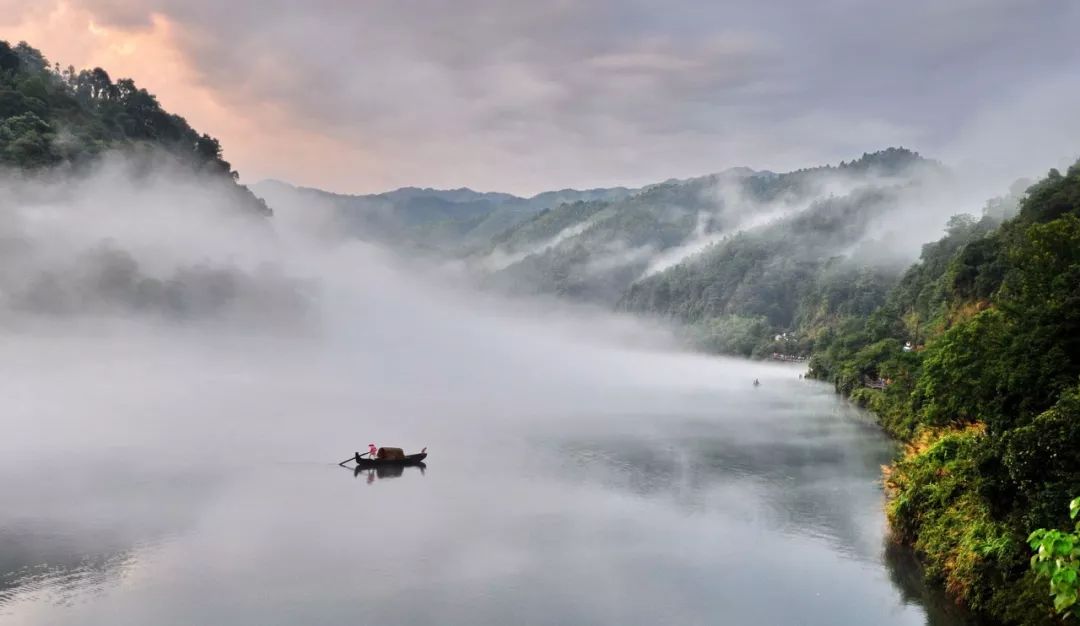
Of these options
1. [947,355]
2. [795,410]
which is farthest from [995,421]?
[795,410]

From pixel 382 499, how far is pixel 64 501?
1527cm

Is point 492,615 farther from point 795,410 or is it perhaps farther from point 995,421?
point 795,410

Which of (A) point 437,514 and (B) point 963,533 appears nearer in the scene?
(B) point 963,533

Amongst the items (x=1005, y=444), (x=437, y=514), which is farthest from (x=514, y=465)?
(x=1005, y=444)

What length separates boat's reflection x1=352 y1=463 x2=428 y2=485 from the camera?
4666 centimetres

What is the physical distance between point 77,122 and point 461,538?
11059 centimetres

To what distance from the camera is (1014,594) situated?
64.4 feet

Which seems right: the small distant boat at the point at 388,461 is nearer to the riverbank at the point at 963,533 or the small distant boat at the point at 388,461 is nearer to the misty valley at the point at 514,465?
the misty valley at the point at 514,465

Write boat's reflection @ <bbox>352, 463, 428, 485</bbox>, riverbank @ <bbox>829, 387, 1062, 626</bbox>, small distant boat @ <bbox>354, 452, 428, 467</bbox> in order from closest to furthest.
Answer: riverbank @ <bbox>829, 387, 1062, 626</bbox>
boat's reflection @ <bbox>352, 463, 428, 485</bbox>
small distant boat @ <bbox>354, 452, 428, 467</bbox>

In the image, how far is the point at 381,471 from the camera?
4766 centimetres

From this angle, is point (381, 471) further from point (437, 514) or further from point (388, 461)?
point (437, 514)

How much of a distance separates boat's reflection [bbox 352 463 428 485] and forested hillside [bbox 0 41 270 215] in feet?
263

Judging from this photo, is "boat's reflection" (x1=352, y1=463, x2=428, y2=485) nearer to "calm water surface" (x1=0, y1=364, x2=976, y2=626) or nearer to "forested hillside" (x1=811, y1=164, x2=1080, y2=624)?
"calm water surface" (x1=0, y1=364, x2=976, y2=626)

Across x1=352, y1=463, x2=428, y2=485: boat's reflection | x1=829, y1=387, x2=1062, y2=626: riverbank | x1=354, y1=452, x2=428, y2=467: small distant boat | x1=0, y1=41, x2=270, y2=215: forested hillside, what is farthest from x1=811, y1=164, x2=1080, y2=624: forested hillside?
x1=0, y1=41, x2=270, y2=215: forested hillside
